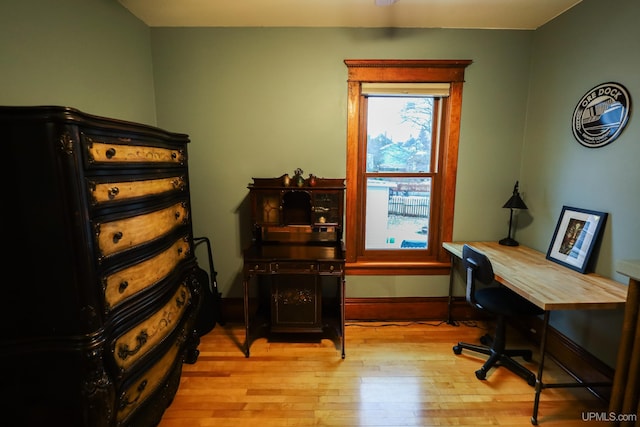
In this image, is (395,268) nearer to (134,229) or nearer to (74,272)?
(134,229)

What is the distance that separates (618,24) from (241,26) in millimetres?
2641

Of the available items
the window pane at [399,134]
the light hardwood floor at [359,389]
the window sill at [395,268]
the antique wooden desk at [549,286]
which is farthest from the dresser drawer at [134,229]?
the antique wooden desk at [549,286]

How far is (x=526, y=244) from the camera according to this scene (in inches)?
101

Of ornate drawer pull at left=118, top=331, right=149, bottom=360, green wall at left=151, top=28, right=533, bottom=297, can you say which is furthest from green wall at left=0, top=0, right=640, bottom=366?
ornate drawer pull at left=118, top=331, right=149, bottom=360

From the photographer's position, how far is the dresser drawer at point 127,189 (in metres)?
1.20

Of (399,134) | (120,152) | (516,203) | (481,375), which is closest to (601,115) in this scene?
(516,203)

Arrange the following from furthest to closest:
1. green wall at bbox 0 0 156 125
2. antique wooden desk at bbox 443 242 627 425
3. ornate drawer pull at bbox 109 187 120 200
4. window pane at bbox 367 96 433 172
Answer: window pane at bbox 367 96 433 172 → antique wooden desk at bbox 443 242 627 425 → green wall at bbox 0 0 156 125 → ornate drawer pull at bbox 109 187 120 200

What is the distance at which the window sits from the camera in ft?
8.17

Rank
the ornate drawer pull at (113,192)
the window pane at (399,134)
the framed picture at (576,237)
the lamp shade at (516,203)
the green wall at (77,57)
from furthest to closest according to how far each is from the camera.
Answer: the window pane at (399,134) < the lamp shade at (516,203) < the framed picture at (576,237) < the green wall at (77,57) < the ornate drawer pull at (113,192)

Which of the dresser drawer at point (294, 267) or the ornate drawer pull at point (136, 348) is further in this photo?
the dresser drawer at point (294, 267)

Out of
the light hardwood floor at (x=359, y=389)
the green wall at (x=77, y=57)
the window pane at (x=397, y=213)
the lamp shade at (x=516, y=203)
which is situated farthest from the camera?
the window pane at (x=397, y=213)

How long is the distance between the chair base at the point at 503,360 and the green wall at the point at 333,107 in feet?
1.36

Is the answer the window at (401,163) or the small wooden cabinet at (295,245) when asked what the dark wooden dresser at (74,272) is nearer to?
the small wooden cabinet at (295,245)

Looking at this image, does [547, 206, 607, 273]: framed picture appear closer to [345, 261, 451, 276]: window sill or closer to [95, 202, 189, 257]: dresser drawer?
[345, 261, 451, 276]: window sill
